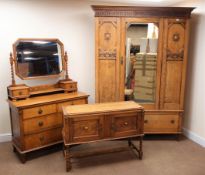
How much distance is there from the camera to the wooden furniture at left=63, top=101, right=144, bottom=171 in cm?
241

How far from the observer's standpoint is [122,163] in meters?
2.66

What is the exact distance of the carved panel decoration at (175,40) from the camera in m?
3.01

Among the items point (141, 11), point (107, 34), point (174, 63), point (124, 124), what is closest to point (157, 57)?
point (174, 63)

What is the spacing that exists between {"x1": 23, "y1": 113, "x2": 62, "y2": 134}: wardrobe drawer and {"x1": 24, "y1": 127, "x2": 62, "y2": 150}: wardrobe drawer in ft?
0.25

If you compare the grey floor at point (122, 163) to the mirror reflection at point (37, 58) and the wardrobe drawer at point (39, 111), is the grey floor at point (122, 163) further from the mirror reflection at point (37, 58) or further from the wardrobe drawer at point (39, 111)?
the mirror reflection at point (37, 58)

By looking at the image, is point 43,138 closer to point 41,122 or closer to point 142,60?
point 41,122

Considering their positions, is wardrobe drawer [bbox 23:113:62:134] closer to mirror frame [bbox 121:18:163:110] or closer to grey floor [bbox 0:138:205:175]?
grey floor [bbox 0:138:205:175]

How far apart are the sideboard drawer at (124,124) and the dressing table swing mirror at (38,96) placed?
71 cm

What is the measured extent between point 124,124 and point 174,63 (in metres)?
1.27

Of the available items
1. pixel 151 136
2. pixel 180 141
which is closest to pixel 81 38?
pixel 151 136

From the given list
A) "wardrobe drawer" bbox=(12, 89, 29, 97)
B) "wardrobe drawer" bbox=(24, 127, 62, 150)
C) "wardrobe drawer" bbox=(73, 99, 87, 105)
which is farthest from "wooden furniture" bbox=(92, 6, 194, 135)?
"wardrobe drawer" bbox=(12, 89, 29, 97)

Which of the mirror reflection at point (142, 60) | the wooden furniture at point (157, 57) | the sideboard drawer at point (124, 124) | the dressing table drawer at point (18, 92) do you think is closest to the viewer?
the sideboard drawer at point (124, 124)

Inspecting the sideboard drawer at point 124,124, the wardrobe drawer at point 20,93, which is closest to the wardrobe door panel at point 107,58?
the sideboard drawer at point 124,124

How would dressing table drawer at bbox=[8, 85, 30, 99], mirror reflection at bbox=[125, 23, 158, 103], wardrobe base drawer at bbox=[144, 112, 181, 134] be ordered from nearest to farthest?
dressing table drawer at bbox=[8, 85, 30, 99] → mirror reflection at bbox=[125, 23, 158, 103] → wardrobe base drawer at bbox=[144, 112, 181, 134]
